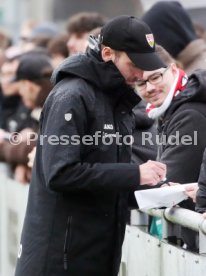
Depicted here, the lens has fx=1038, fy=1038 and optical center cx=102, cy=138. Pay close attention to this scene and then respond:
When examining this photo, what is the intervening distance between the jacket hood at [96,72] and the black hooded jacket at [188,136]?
1.81 ft

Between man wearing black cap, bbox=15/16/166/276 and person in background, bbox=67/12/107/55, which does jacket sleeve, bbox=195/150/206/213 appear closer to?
man wearing black cap, bbox=15/16/166/276

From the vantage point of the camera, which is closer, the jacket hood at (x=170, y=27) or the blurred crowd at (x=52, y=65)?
the blurred crowd at (x=52, y=65)

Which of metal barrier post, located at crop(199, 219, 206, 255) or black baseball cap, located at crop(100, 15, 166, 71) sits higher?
black baseball cap, located at crop(100, 15, 166, 71)

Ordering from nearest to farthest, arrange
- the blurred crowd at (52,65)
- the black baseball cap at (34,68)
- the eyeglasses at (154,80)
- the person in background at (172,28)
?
the eyeglasses at (154,80) → the blurred crowd at (52,65) → the person in background at (172,28) → the black baseball cap at (34,68)

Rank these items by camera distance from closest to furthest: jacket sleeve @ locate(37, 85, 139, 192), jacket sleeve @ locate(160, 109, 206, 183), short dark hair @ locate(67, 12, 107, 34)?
jacket sleeve @ locate(37, 85, 139, 192) < jacket sleeve @ locate(160, 109, 206, 183) < short dark hair @ locate(67, 12, 107, 34)

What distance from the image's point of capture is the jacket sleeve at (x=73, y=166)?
4969 millimetres

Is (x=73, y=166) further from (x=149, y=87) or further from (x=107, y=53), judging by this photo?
(x=149, y=87)

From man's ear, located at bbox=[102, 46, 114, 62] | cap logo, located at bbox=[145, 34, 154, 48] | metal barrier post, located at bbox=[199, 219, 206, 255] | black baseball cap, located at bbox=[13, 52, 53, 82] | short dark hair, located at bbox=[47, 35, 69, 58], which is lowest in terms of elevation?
short dark hair, located at bbox=[47, 35, 69, 58]

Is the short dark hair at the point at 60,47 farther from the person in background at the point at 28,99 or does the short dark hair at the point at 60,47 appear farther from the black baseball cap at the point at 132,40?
the black baseball cap at the point at 132,40

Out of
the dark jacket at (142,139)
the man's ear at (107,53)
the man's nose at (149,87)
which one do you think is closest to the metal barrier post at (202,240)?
the man's ear at (107,53)

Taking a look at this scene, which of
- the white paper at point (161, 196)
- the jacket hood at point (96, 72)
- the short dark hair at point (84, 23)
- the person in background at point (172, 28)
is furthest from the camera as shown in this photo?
the short dark hair at point (84, 23)

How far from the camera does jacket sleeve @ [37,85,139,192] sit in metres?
4.97

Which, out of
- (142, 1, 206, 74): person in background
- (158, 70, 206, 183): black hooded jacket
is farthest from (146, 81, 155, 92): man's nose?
(142, 1, 206, 74): person in background

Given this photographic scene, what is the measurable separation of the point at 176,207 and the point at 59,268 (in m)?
0.68
